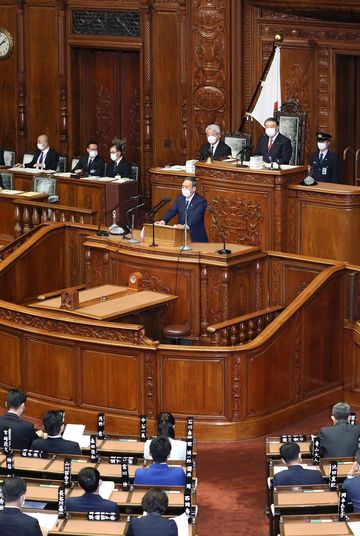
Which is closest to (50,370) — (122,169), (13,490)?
(13,490)

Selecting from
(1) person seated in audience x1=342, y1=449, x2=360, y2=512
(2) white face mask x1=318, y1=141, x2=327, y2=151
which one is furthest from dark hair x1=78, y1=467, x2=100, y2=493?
(2) white face mask x1=318, y1=141, x2=327, y2=151

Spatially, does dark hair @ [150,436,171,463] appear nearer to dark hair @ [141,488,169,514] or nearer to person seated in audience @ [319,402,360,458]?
dark hair @ [141,488,169,514]

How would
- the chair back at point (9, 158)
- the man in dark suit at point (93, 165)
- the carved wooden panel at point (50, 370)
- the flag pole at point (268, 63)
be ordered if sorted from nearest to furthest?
the carved wooden panel at point (50, 370), the flag pole at point (268, 63), the man in dark suit at point (93, 165), the chair back at point (9, 158)

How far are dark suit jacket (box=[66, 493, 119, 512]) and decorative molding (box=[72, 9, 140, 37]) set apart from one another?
11.4 meters

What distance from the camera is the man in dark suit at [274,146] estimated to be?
14719mm

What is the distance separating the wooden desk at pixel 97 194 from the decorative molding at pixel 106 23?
109 inches

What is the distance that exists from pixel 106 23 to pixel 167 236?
21.9ft

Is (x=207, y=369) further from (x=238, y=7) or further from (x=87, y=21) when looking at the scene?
(x=87, y=21)

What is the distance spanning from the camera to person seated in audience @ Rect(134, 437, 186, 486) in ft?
29.8

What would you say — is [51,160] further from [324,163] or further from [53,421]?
[53,421]

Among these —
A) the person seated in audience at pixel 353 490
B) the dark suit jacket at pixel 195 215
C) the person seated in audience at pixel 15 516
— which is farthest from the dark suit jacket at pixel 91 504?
the dark suit jacket at pixel 195 215

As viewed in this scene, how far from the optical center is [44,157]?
18.3 metres

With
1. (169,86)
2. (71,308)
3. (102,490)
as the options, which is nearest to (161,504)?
(102,490)

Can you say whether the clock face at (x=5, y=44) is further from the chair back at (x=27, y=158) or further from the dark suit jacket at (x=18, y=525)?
the dark suit jacket at (x=18, y=525)
